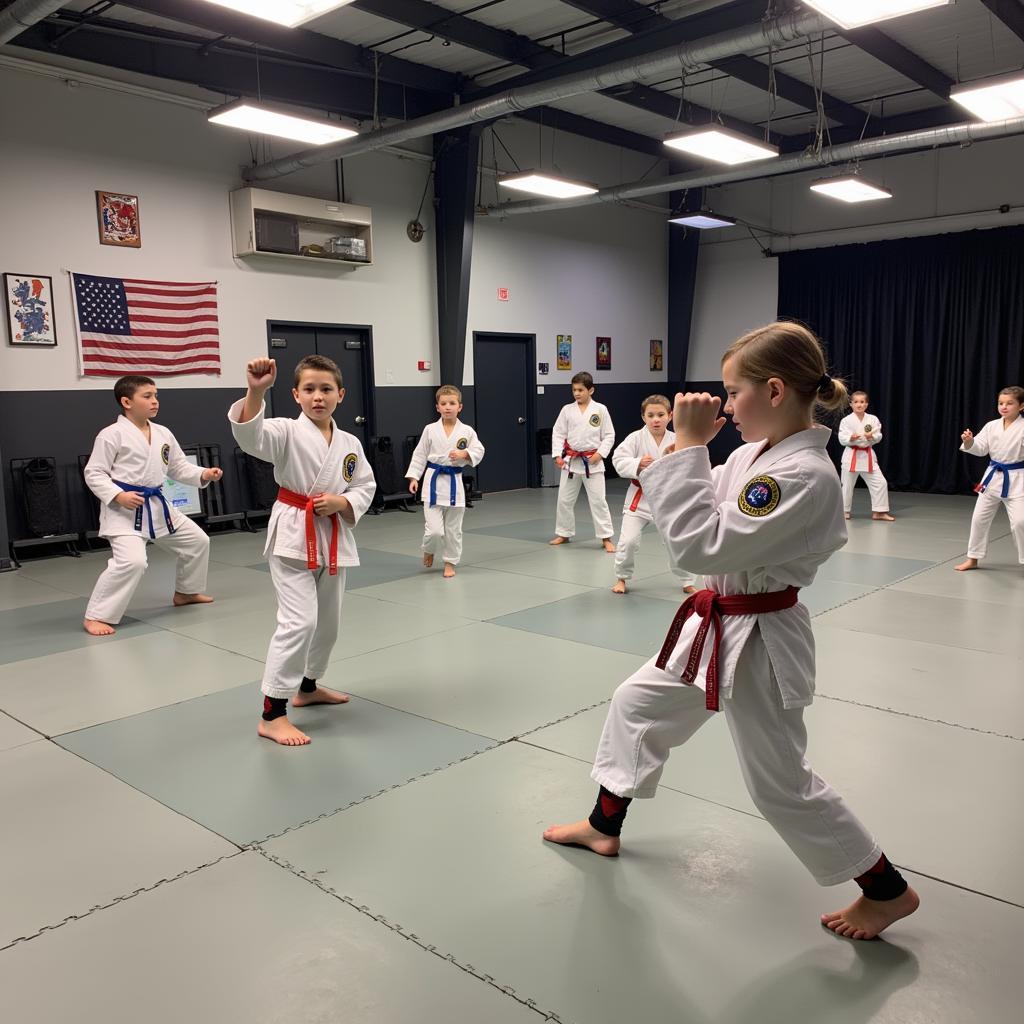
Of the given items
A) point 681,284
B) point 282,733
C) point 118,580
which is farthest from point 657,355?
point 282,733

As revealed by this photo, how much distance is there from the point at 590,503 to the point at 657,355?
696cm

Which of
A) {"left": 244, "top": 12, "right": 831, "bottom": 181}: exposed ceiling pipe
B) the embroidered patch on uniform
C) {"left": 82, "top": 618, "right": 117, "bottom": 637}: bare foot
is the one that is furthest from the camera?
{"left": 244, "top": 12, "right": 831, "bottom": 181}: exposed ceiling pipe

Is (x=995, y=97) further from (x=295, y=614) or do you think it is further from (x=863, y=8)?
(x=295, y=614)

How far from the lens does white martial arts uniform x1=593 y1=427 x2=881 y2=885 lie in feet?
5.70

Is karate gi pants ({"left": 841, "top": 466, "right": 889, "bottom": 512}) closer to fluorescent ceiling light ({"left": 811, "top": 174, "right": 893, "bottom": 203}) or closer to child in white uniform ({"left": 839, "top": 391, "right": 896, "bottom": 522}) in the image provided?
child in white uniform ({"left": 839, "top": 391, "right": 896, "bottom": 522})

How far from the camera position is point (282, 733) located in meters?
3.18

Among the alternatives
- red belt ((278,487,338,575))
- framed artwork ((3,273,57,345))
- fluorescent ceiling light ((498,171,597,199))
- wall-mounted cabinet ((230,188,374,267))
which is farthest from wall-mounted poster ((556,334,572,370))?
red belt ((278,487,338,575))

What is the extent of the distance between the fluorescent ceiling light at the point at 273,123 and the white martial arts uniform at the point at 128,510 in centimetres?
253

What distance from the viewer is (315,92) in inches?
319

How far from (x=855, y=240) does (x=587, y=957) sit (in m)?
11.8

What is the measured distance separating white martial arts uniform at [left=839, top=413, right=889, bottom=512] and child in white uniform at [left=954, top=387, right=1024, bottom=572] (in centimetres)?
225

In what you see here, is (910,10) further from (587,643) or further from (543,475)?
(543,475)

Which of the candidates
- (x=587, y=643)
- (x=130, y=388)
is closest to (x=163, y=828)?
(x=587, y=643)

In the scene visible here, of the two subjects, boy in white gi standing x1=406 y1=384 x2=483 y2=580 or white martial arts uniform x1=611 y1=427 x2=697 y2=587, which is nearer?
white martial arts uniform x1=611 y1=427 x2=697 y2=587
